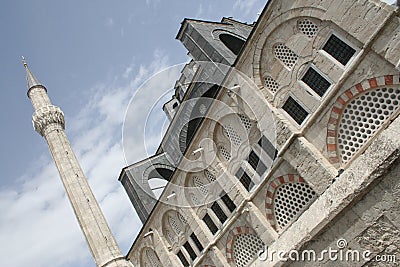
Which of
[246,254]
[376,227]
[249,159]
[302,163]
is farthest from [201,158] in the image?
[376,227]

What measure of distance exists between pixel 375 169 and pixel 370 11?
147 inches

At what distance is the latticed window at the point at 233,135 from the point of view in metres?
11.4

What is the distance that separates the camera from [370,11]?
7629mm

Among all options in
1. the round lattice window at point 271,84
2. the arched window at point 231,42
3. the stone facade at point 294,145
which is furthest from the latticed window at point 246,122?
the arched window at point 231,42

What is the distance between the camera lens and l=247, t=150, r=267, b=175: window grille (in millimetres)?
10668

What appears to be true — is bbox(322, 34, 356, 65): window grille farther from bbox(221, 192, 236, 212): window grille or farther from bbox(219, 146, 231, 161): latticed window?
bbox(221, 192, 236, 212): window grille

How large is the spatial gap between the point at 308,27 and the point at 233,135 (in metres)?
4.02

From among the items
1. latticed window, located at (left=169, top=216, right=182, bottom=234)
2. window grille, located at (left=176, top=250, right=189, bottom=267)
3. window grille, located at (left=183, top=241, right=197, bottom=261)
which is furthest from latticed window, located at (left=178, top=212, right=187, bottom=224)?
window grille, located at (left=176, top=250, right=189, bottom=267)

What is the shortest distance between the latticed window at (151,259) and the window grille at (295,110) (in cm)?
933

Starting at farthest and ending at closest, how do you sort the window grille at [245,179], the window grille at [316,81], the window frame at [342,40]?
the window grille at [245,179] < the window grille at [316,81] < the window frame at [342,40]

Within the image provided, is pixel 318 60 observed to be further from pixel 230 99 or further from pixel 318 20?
pixel 230 99

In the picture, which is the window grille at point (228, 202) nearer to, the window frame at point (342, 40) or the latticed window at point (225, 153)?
the latticed window at point (225, 153)

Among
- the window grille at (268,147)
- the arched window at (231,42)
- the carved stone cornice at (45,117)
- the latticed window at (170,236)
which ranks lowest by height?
the window grille at (268,147)

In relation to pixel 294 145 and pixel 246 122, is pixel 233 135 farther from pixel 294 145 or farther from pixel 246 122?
pixel 294 145
